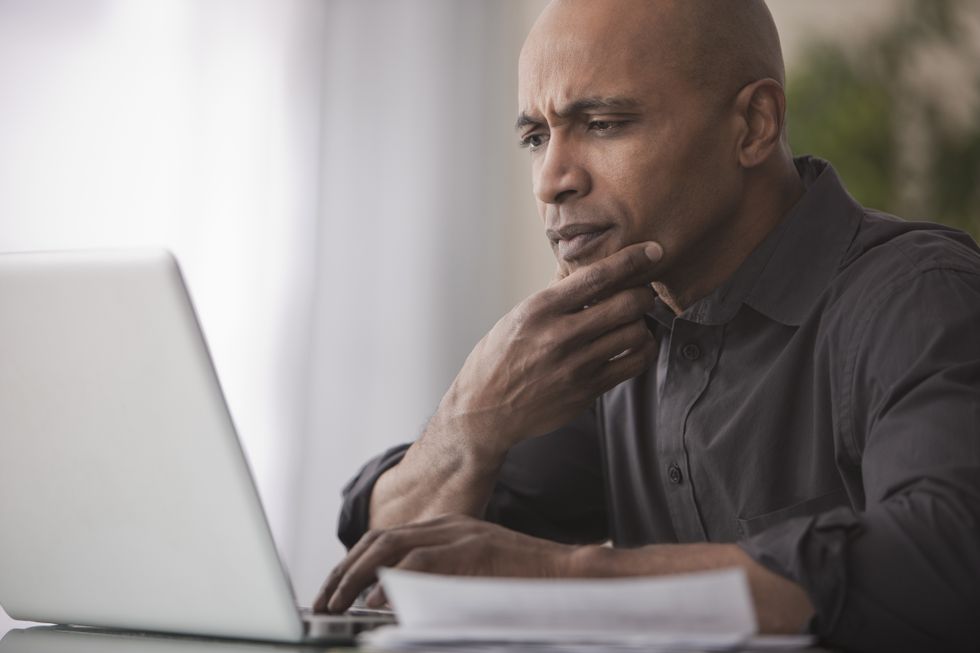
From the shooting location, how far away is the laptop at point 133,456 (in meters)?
0.75

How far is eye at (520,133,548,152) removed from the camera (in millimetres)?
1362

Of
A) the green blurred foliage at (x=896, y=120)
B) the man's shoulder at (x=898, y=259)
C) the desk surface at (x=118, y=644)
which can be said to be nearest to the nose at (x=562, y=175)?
the man's shoulder at (x=898, y=259)

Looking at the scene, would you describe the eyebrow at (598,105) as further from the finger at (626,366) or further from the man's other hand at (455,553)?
the man's other hand at (455,553)

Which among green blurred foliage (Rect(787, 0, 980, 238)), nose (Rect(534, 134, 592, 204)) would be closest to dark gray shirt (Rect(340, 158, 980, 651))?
nose (Rect(534, 134, 592, 204))

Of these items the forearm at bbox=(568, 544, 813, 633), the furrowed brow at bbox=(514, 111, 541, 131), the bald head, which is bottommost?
the forearm at bbox=(568, 544, 813, 633)

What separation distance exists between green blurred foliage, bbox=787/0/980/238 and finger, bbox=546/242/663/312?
5.77 ft

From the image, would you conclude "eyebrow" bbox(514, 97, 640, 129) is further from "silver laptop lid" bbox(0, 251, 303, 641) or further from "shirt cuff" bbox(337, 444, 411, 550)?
"silver laptop lid" bbox(0, 251, 303, 641)

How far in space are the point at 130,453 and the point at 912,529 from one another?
0.59m

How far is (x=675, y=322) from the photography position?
4.48ft

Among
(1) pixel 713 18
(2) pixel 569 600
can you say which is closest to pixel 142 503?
(2) pixel 569 600

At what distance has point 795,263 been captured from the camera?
1281 millimetres

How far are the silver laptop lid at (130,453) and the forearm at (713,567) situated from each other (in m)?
0.23

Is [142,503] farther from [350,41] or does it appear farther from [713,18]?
[350,41]

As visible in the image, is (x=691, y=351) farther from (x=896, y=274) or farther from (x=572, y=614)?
(x=572, y=614)
